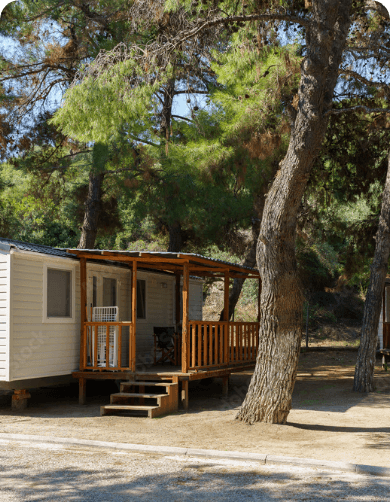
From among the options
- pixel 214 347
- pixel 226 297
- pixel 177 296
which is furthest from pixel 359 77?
pixel 177 296

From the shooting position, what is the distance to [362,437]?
7.50 metres

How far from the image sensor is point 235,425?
802 cm

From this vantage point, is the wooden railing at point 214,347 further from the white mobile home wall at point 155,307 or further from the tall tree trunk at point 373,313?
the tall tree trunk at point 373,313

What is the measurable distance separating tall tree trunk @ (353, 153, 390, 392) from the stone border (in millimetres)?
6313

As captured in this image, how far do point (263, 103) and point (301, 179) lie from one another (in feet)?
14.7

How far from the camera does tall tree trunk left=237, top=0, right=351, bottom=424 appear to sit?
7.95 m

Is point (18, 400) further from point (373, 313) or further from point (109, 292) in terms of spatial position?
point (373, 313)

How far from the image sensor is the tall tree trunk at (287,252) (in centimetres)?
795

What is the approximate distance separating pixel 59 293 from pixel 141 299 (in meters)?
3.07

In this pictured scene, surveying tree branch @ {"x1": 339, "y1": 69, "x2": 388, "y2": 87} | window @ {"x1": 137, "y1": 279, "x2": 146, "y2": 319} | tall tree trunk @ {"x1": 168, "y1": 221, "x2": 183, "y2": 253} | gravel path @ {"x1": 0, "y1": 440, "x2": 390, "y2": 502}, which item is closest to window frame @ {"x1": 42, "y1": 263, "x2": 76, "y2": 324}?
window @ {"x1": 137, "y1": 279, "x2": 146, "y2": 319}

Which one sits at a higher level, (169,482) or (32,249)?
(32,249)

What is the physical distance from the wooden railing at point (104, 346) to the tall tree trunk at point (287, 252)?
9.41 feet

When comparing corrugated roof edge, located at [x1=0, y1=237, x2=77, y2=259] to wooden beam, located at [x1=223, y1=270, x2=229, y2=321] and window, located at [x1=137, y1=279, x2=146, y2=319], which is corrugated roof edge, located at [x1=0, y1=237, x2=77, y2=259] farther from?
wooden beam, located at [x1=223, y1=270, x2=229, y2=321]

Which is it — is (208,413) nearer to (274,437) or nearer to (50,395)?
(274,437)
